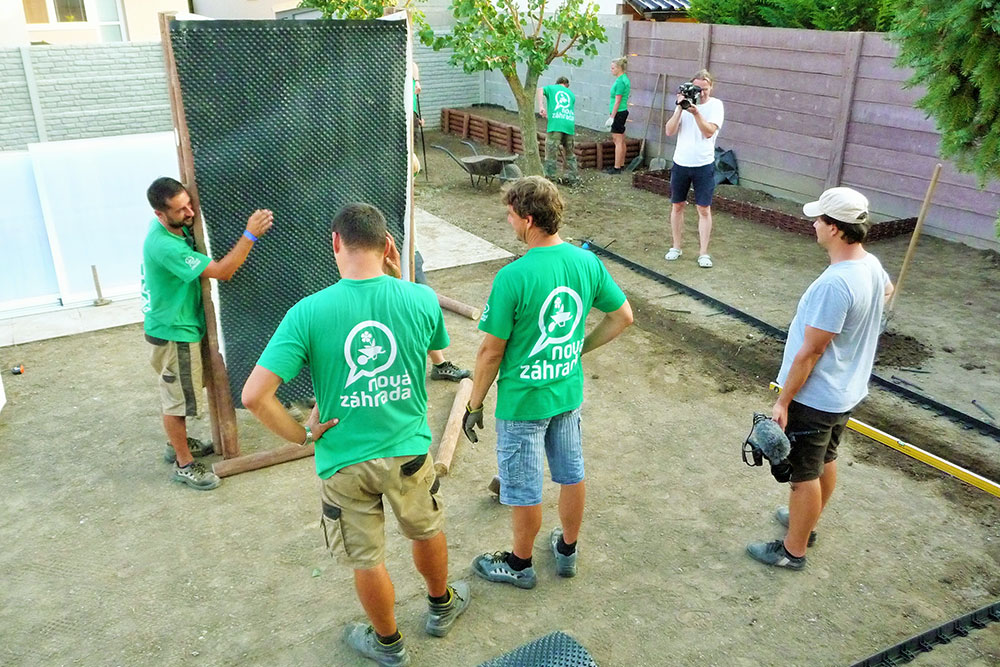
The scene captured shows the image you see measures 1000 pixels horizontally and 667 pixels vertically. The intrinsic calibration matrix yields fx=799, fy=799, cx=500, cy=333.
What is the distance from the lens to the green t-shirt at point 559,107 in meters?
11.5

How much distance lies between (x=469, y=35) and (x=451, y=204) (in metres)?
2.26

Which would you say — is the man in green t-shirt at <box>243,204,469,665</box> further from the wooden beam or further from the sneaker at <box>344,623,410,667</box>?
the wooden beam

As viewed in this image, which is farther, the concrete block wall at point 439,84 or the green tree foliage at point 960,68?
the concrete block wall at point 439,84

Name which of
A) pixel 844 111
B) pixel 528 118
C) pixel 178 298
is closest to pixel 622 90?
pixel 528 118

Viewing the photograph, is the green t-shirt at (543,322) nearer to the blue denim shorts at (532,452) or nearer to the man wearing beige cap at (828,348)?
the blue denim shorts at (532,452)

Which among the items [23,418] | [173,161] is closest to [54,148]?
[173,161]

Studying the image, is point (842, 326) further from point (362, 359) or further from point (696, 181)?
point (696, 181)

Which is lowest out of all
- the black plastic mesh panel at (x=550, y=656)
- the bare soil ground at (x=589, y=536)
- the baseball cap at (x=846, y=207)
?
the bare soil ground at (x=589, y=536)

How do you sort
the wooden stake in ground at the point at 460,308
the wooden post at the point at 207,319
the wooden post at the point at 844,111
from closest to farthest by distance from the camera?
the wooden post at the point at 207,319, the wooden stake in ground at the point at 460,308, the wooden post at the point at 844,111

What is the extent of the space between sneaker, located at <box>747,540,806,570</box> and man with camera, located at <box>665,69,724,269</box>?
14.8ft

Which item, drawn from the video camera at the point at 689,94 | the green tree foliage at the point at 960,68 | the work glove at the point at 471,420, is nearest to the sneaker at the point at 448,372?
the work glove at the point at 471,420

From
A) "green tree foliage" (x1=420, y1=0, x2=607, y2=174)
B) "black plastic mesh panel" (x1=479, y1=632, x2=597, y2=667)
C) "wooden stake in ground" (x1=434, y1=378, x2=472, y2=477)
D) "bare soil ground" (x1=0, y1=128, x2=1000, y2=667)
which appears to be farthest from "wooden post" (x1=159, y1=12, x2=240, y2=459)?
"green tree foliage" (x1=420, y1=0, x2=607, y2=174)

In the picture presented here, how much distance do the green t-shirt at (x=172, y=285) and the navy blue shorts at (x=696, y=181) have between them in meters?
4.97

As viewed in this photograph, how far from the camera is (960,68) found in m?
4.05
